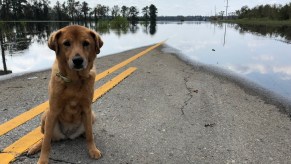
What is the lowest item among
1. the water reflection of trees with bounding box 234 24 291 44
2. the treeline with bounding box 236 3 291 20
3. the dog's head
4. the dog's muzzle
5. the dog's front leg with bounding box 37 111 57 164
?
the dog's front leg with bounding box 37 111 57 164

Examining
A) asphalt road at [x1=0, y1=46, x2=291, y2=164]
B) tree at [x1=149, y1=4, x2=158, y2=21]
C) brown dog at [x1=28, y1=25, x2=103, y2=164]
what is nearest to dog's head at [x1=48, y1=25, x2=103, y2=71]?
brown dog at [x1=28, y1=25, x2=103, y2=164]

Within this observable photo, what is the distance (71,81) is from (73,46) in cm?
36

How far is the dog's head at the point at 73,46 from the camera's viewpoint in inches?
112

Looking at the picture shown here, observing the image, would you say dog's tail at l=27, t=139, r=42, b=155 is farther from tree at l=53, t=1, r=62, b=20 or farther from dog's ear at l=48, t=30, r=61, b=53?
tree at l=53, t=1, r=62, b=20

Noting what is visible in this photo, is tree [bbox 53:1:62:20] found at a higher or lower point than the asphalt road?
higher

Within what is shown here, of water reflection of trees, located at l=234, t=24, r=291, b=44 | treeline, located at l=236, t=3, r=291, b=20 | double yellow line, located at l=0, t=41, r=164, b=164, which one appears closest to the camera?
double yellow line, located at l=0, t=41, r=164, b=164

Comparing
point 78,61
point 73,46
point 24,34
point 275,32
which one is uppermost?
point 73,46

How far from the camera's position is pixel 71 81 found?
120 inches

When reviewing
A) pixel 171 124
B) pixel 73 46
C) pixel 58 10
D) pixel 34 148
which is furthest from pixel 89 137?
pixel 58 10

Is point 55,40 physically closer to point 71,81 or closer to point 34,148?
point 71,81

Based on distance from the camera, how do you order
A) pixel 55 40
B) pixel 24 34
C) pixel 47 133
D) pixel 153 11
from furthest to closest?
pixel 153 11 → pixel 24 34 → pixel 47 133 → pixel 55 40

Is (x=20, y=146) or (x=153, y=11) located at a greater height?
(x=153, y=11)

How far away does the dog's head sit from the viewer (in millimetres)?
2854

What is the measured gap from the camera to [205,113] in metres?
4.78
